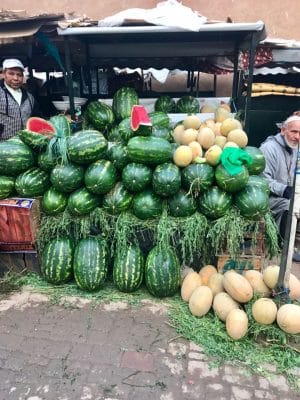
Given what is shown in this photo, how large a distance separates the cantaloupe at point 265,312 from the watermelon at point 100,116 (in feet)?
10.0

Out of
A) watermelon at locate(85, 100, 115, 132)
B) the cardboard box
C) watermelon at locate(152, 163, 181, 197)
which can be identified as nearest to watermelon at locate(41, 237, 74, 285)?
the cardboard box

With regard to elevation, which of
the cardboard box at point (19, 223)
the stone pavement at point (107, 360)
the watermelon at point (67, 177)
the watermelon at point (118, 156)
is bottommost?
the stone pavement at point (107, 360)

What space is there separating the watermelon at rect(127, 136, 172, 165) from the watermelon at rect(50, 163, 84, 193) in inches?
23.6

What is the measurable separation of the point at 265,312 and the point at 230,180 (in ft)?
4.17

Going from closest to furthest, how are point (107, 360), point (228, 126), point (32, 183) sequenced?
1. point (107, 360)
2. point (32, 183)
3. point (228, 126)

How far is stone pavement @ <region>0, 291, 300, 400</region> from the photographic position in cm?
259

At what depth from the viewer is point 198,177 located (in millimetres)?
3574

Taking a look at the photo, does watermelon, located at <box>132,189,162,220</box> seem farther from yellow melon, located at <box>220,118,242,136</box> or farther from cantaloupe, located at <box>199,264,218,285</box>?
yellow melon, located at <box>220,118,242,136</box>

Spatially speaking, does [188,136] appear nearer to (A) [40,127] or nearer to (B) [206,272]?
(B) [206,272]

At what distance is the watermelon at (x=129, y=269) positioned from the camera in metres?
3.62

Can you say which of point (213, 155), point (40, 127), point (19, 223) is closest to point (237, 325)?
point (213, 155)

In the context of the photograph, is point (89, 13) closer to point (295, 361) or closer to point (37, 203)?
point (37, 203)

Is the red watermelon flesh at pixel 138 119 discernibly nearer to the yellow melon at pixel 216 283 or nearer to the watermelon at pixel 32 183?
the watermelon at pixel 32 183

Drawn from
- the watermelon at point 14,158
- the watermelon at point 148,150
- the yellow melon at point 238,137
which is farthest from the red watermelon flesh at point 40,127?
the yellow melon at point 238,137
